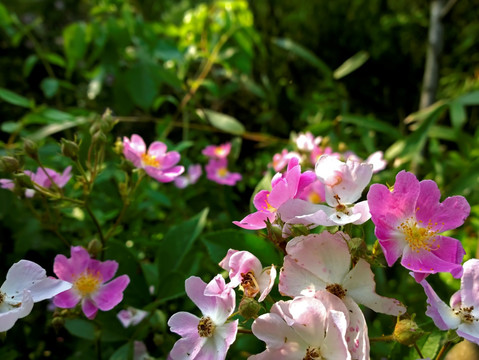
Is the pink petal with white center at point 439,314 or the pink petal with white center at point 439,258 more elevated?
the pink petal with white center at point 439,258

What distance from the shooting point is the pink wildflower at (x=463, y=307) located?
0.49 meters

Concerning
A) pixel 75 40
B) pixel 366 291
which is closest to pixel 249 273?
pixel 366 291

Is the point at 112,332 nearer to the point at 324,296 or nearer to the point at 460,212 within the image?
the point at 324,296

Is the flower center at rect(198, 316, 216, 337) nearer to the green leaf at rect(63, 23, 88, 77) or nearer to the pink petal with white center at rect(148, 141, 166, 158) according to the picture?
the pink petal with white center at rect(148, 141, 166, 158)

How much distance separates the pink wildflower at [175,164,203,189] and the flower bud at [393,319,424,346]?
907mm

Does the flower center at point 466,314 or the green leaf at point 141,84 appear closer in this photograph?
the flower center at point 466,314

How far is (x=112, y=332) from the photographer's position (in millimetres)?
734

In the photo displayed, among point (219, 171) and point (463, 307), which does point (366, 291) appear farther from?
point (219, 171)

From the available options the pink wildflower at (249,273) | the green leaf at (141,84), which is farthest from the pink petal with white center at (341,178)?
the green leaf at (141,84)

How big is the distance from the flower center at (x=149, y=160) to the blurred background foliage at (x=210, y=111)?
6 centimetres

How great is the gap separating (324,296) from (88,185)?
1.45 feet

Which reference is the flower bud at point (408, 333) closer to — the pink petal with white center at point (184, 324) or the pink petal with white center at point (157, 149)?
the pink petal with white center at point (184, 324)

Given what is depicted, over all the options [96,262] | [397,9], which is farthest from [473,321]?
[397,9]

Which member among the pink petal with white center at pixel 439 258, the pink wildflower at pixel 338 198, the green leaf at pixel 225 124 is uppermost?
the pink wildflower at pixel 338 198
